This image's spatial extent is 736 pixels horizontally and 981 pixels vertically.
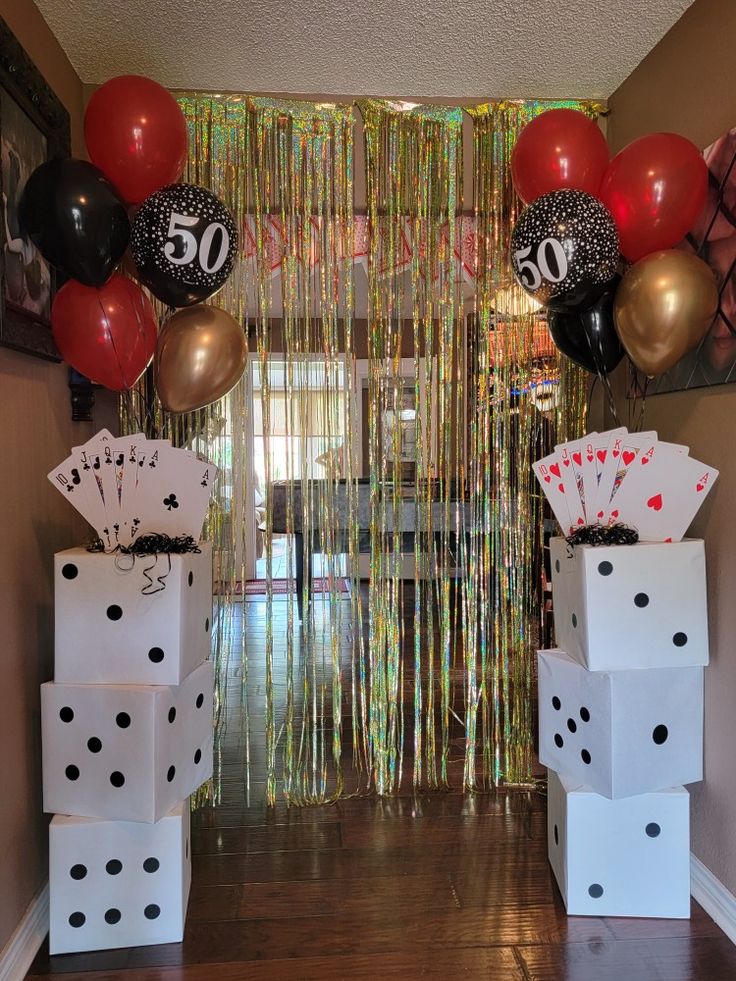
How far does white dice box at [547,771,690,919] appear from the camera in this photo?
1.88m

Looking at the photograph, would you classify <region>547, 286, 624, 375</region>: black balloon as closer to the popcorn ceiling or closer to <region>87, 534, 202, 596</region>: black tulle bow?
the popcorn ceiling

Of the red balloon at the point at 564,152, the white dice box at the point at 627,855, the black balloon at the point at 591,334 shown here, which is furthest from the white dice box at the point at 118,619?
the red balloon at the point at 564,152

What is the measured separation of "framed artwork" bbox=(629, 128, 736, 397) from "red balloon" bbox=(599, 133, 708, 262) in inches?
2.5

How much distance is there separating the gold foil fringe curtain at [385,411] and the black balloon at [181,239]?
2.09 feet

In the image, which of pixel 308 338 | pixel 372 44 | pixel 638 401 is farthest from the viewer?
pixel 308 338

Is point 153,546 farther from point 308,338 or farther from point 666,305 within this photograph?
point 666,305

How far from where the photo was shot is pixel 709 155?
188 centimetres

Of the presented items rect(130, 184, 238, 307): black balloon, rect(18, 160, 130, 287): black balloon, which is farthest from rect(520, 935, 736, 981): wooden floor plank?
rect(18, 160, 130, 287): black balloon

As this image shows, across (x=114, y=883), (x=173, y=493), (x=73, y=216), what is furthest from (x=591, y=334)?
(x=114, y=883)

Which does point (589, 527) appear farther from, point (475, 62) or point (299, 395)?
point (475, 62)

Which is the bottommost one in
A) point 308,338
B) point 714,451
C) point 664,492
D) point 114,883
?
point 114,883

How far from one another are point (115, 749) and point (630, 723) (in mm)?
1255

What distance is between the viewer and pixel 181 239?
67.4 inches

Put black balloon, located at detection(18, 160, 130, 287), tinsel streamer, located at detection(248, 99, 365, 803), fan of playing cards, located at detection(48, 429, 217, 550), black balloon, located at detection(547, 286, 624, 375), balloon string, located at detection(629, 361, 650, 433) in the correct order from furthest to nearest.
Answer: tinsel streamer, located at detection(248, 99, 365, 803), balloon string, located at detection(629, 361, 650, 433), black balloon, located at detection(547, 286, 624, 375), fan of playing cards, located at detection(48, 429, 217, 550), black balloon, located at detection(18, 160, 130, 287)
